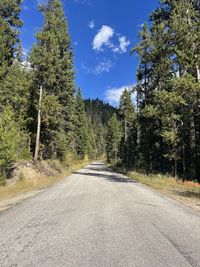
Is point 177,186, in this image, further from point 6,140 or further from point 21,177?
point 6,140

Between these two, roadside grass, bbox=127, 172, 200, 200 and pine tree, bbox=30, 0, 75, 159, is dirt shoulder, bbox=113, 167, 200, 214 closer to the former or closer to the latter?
roadside grass, bbox=127, 172, 200, 200

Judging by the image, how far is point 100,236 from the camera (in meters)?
7.01

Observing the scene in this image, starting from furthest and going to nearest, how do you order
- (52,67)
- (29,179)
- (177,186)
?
(52,67) → (29,179) → (177,186)

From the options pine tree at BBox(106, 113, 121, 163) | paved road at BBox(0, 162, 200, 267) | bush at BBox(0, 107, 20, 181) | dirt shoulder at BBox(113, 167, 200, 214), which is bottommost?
paved road at BBox(0, 162, 200, 267)

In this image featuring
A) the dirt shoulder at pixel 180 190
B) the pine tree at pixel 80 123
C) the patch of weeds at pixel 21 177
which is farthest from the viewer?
the pine tree at pixel 80 123

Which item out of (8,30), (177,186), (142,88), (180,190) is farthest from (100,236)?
(142,88)

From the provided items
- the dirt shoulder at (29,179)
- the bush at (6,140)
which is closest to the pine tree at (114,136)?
the dirt shoulder at (29,179)

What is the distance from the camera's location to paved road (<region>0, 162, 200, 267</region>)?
540cm

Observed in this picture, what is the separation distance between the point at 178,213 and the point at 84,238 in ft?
14.7

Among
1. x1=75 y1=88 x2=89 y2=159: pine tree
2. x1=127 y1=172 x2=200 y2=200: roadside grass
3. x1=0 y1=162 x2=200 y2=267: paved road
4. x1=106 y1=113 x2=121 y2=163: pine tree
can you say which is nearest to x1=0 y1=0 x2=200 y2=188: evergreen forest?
x1=127 y1=172 x2=200 y2=200: roadside grass

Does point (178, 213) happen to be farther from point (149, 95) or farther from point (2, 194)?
point (149, 95)

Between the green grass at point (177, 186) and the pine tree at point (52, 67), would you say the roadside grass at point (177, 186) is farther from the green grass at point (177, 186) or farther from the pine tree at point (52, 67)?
the pine tree at point (52, 67)

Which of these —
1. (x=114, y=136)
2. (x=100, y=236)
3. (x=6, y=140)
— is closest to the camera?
(x=100, y=236)

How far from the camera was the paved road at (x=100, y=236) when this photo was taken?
5399 millimetres
